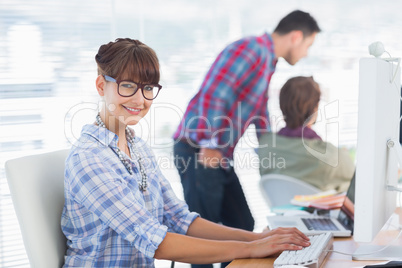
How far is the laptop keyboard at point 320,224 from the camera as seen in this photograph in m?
1.48

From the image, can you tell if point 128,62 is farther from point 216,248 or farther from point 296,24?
point 296,24

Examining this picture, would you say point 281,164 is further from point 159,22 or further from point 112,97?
point 112,97

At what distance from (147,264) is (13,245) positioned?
1.47 metres

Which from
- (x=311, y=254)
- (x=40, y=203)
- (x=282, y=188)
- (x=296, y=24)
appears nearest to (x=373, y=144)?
Answer: (x=311, y=254)

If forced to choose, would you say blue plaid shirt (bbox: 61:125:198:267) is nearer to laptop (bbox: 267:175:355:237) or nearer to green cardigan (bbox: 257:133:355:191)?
laptop (bbox: 267:175:355:237)

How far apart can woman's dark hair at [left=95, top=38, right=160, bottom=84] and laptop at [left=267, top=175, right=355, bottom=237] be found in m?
0.62

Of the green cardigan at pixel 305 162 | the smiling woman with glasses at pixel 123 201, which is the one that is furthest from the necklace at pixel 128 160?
the green cardigan at pixel 305 162

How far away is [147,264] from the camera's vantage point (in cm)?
132

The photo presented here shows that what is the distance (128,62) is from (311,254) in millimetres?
690

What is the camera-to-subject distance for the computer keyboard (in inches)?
42.8

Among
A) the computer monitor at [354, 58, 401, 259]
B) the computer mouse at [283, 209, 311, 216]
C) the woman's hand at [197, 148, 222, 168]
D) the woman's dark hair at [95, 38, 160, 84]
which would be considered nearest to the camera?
the computer monitor at [354, 58, 401, 259]

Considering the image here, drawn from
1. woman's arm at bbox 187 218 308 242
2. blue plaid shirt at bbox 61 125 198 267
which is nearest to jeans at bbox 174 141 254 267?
woman's arm at bbox 187 218 308 242

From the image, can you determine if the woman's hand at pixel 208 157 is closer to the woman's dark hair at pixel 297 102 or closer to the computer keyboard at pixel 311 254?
the woman's dark hair at pixel 297 102

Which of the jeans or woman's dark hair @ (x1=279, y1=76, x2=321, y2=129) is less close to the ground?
woman's dark hair @ (x1=279, y1=76, x2=321, y2=129)
